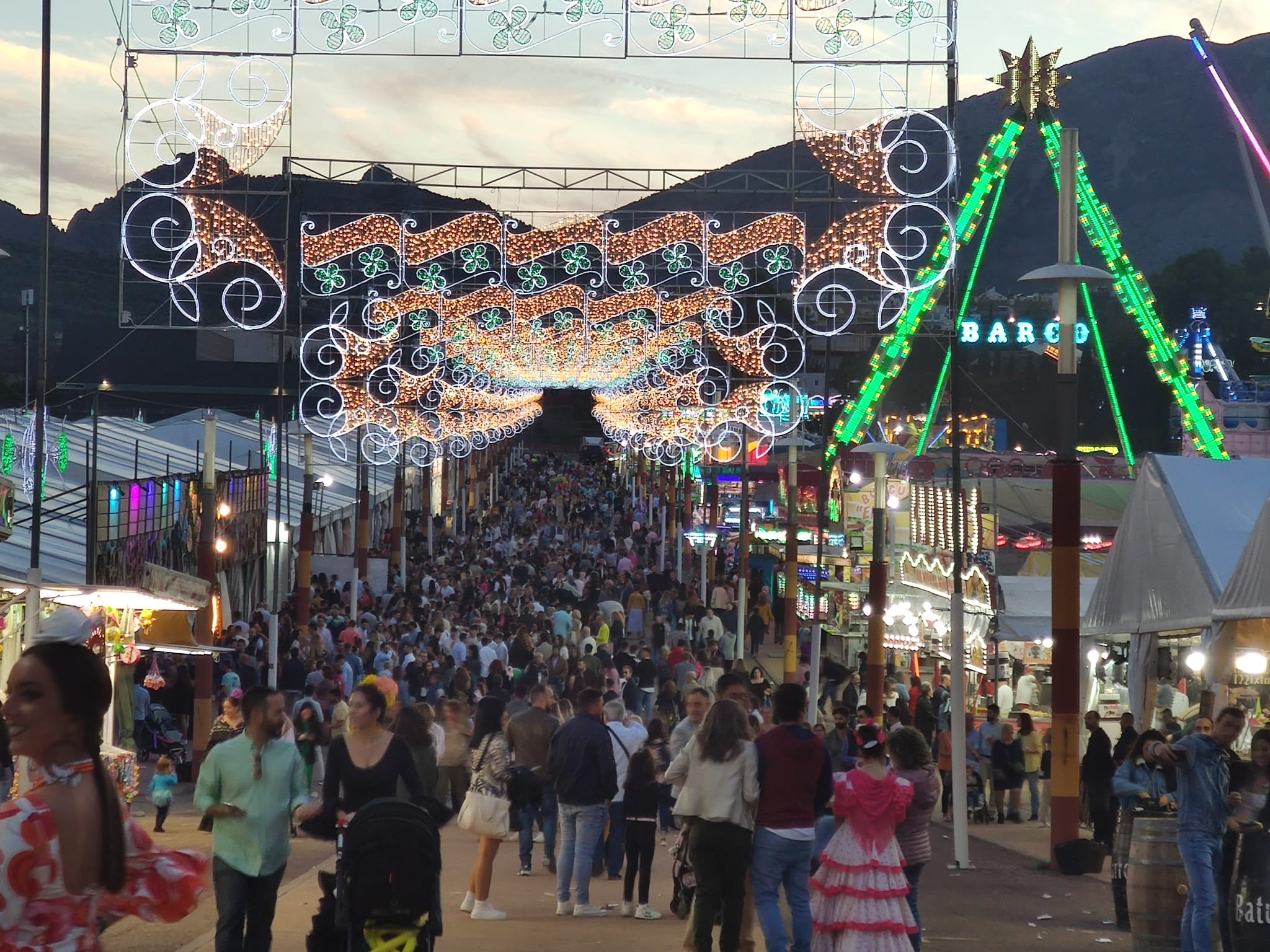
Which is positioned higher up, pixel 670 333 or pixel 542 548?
pixel 670 333

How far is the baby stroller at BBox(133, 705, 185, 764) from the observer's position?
22.1 metres

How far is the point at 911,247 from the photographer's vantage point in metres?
26.3

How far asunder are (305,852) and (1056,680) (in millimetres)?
6464

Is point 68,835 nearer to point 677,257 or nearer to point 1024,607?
point 1024,607

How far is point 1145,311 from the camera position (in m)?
24.5

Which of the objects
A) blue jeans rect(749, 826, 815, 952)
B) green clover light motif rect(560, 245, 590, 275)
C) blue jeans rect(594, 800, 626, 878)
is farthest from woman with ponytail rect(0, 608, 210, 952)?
green clover light motif rect(560, 245, 590, 275)

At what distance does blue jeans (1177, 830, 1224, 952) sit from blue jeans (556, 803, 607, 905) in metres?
3.73

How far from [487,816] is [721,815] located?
2752mm

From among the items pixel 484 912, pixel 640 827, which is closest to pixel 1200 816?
pixel 640 827

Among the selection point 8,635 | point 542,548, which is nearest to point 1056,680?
point 8,635

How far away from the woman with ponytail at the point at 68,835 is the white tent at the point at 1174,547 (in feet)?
→ 43.2

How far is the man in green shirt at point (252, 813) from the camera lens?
307 inches

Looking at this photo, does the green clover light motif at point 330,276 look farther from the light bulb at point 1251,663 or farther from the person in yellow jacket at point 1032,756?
the light bulb at point 1251,663

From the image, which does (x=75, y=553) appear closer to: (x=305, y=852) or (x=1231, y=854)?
(x=305, y=852)
